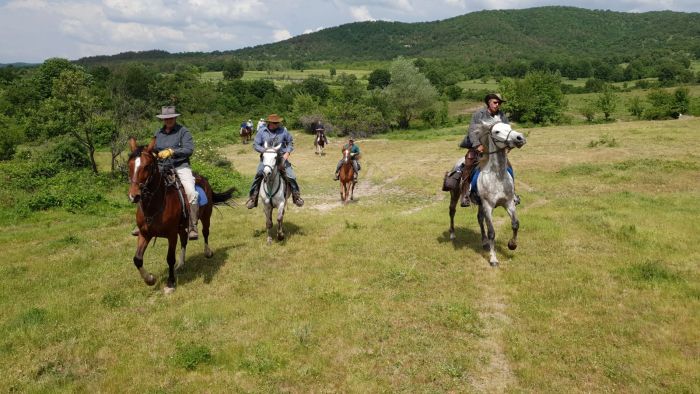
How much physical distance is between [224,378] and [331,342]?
5.72ft

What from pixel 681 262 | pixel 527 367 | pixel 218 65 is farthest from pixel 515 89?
pixel 218 65

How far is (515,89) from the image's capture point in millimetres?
56094

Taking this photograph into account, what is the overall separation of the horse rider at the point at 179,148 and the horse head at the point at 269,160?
189cm

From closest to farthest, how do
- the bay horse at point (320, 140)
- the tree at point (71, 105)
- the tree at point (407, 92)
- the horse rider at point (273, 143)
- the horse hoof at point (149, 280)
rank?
the horse hoof at point (149, 280)
the horse rider at point (273, 143)
the tree at point (71, 105)
the bay horse at point (320, 140)
the tree at point (407, 92)

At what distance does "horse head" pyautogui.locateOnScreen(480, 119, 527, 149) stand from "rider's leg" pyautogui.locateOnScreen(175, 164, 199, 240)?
6.92 meters

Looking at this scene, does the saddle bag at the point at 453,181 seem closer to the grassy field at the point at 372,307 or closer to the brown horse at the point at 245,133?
the grassy field at the point at 372,307

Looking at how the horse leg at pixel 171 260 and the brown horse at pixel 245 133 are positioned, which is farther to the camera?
the brown horse at pixel 245 133

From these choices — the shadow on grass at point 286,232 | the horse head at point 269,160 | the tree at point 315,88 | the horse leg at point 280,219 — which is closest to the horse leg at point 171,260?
the horse head at point 269,160

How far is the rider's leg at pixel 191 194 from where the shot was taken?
9802mm

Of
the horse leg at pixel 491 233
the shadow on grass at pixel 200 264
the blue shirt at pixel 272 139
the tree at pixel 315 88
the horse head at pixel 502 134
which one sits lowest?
the shadow on grass at pixel 200 264

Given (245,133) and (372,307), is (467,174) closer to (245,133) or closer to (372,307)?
(372,307)

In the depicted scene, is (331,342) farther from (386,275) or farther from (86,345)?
(86,345)

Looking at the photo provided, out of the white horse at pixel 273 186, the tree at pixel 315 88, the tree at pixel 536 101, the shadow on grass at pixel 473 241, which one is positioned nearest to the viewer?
the shadow on grass at pixel 473 241

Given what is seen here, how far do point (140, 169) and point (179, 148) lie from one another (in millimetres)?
1962
